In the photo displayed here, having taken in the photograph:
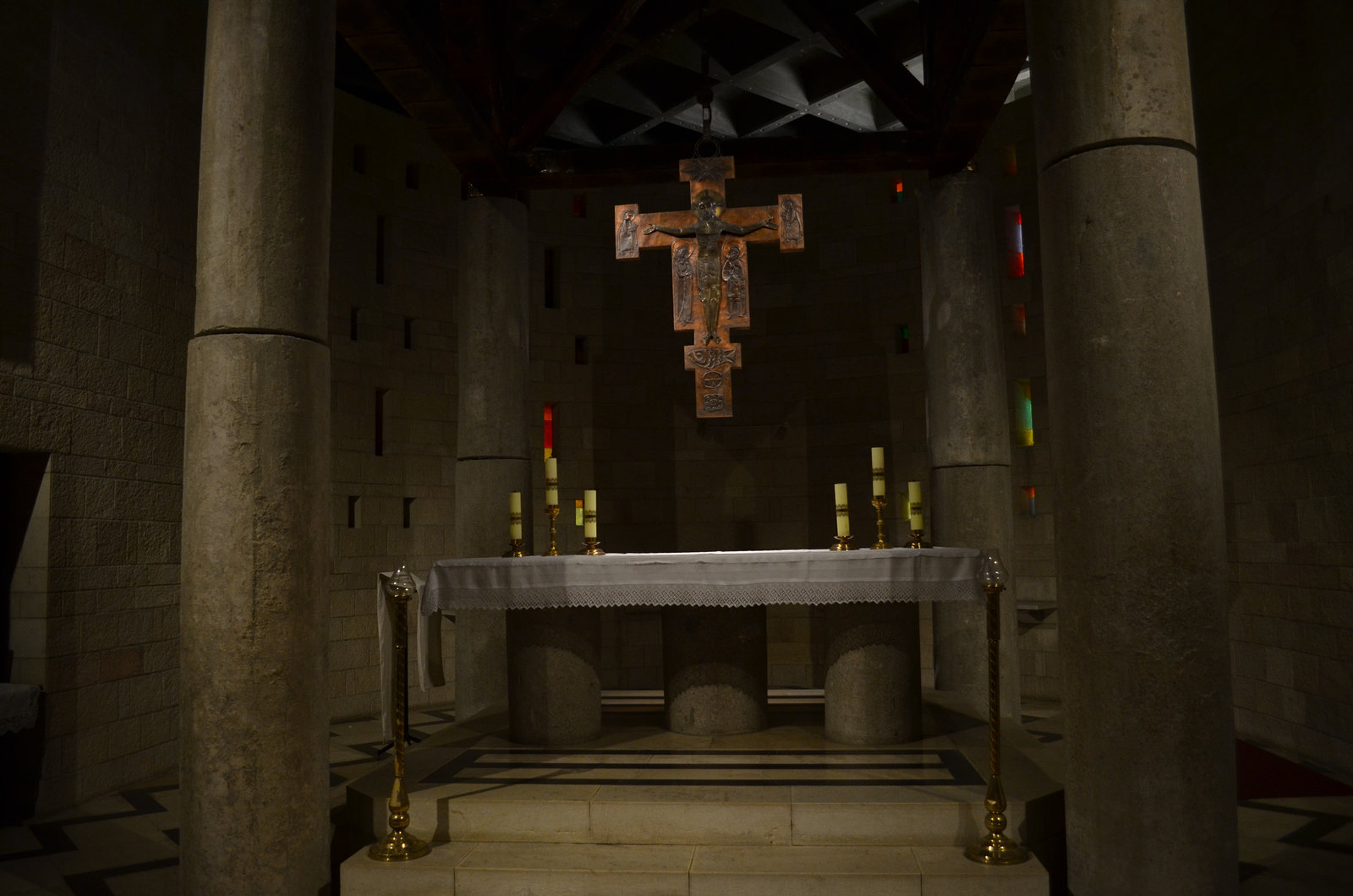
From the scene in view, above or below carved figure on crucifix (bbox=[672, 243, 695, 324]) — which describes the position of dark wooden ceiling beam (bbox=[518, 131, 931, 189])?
above

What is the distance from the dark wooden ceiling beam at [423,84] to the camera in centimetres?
618

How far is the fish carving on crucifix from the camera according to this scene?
24.4ft

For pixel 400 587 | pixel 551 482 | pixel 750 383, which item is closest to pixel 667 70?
pixel 750 383

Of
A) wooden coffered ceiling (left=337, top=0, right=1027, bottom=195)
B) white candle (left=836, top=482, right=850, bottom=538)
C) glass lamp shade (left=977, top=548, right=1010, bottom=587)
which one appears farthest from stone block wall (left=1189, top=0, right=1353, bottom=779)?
glass lamp shade (left=977, top=548, right=1010, bottom=587)

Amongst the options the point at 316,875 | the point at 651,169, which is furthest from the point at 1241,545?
the point at 316,875

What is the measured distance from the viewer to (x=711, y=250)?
7.51 m

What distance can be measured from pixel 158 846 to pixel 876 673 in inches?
169

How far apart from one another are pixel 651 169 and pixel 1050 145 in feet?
15.6

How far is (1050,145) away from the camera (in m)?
4.16

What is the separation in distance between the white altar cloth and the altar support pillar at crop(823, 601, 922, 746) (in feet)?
1.52

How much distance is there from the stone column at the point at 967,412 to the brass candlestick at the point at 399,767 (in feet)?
14.9

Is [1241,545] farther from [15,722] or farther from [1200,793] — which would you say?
[15,722]

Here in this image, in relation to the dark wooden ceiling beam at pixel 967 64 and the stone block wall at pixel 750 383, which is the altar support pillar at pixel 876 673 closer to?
the dark wooden ceiling beam at pixel 967 64

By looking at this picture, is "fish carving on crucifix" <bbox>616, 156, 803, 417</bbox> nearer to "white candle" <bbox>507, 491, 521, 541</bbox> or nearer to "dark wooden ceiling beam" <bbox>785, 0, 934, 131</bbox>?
"dark wooden ceiling beam" <bbox>785, 0, 934, 131</bbox>
